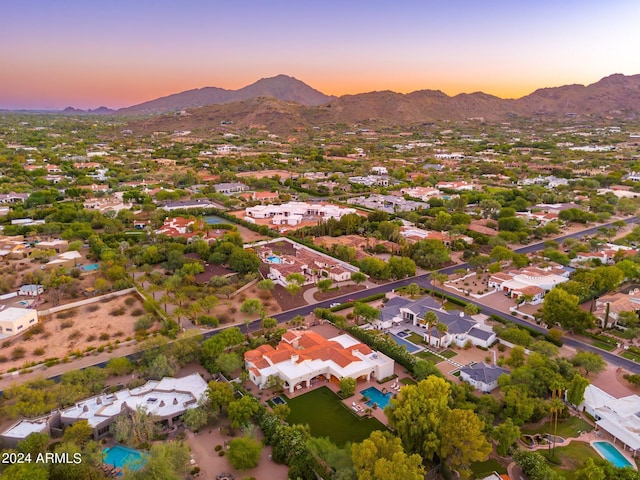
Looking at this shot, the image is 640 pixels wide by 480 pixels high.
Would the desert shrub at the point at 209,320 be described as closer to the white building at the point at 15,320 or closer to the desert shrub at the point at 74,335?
the desert shrub at the point at 74,335

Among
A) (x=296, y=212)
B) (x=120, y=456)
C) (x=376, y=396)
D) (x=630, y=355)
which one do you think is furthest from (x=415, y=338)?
(x=296, y=212)

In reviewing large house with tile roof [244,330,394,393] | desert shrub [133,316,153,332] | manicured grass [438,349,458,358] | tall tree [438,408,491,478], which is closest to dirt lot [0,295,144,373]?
desert shrub [133,316,153,332]

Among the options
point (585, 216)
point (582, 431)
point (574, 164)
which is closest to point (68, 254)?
point (582, 431)

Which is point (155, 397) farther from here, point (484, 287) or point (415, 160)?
point (415, 160)

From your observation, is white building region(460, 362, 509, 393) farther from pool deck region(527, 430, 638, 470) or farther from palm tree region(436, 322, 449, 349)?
pool deck region(527, 430, 638, 470)

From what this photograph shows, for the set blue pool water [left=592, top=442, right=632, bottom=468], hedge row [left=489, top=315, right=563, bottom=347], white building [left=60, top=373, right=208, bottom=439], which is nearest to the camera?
blue pool water [left=592, top=442, right=632, bottom=468]

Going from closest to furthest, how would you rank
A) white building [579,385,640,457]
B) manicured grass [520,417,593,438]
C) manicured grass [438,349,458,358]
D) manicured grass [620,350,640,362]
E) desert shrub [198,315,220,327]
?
1. white building [579,385,640,457]
2. manicured grass [520,417,593,438]
3. manicured grass [620,350,640,362]
4. manicured grass [438,349,458,358]
5. desert shrub [198,315,220,327]

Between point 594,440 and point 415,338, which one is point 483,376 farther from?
point 415,338
